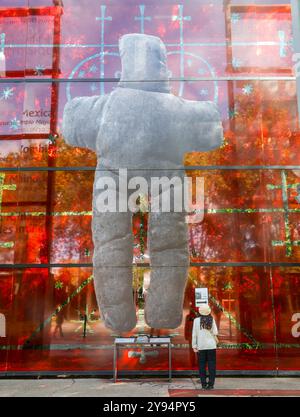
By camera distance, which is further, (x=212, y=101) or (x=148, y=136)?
(x=212, y=101)

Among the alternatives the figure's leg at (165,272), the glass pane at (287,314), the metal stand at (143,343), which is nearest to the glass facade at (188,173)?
the glass pane at (287,314)

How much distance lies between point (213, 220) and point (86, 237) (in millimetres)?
2069

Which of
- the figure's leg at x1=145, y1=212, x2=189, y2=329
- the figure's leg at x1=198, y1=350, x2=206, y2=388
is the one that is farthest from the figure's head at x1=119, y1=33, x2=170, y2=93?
the figure's leg at x1=198, y1=350, x2=206, y2=388

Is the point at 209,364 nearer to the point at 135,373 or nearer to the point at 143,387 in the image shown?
the point at 143,387

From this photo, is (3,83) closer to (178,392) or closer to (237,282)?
(237,282)

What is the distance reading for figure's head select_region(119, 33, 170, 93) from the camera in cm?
750

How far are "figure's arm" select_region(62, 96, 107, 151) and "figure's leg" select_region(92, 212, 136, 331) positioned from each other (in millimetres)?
1319

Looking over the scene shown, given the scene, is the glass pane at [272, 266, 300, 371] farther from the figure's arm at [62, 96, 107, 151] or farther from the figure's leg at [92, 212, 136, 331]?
the figure's arm at [62, 96, 107, 151]

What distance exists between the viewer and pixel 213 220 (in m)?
7.78

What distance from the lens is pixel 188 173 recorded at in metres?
7.79

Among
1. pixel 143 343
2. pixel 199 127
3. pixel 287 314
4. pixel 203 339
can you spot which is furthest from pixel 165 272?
pixel 199 127

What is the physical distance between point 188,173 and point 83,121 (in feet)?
6.17
